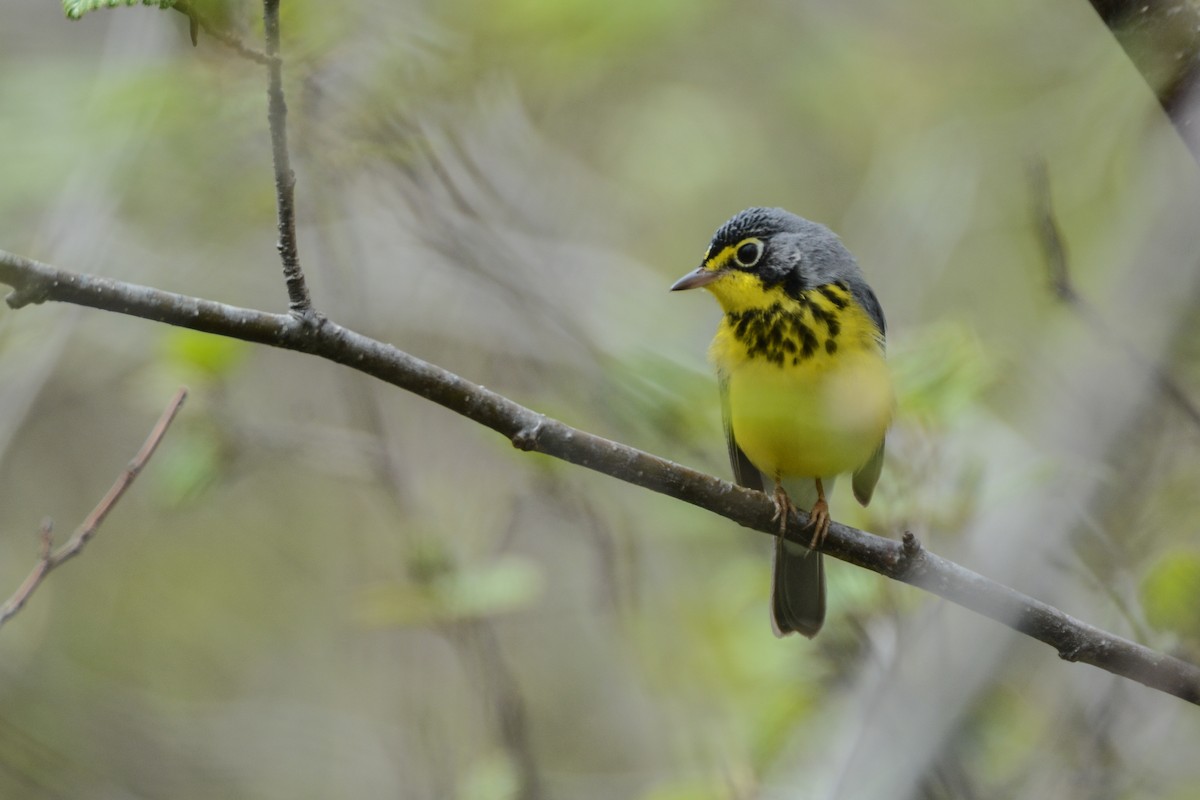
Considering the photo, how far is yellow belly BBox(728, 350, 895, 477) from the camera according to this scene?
4.40 m

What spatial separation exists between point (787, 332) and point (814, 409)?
342mm

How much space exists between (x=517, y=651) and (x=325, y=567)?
1935 mm

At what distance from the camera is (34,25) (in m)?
8.21

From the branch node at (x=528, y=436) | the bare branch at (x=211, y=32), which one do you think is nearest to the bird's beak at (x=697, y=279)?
the branch node at (x=528, y=436)

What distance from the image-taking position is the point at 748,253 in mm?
4863

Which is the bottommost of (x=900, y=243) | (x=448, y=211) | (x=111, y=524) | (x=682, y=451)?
(x=111, y=524)

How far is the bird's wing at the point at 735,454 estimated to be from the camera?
4.77 m

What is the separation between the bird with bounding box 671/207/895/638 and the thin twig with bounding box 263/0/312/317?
1.99 metres

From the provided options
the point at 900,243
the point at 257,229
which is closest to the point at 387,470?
the point at 257,229

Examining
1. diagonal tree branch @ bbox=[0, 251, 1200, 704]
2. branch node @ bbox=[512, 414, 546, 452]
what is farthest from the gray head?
branch node @ bbox=[512, 414, 546, 452]

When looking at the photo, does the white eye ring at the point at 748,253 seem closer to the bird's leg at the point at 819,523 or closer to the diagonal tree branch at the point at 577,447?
the bird's leg at the point at 819,523

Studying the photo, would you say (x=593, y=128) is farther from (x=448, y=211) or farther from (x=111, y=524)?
(x=111, y=524)

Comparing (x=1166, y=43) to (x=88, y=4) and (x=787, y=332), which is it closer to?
(x=787, y=332)

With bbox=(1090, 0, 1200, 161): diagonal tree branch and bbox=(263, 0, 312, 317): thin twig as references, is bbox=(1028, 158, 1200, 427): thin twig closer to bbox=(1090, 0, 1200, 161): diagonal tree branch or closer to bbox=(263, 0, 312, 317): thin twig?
bbox=(1090, 0, 1200, 161): diagonal tree branch
